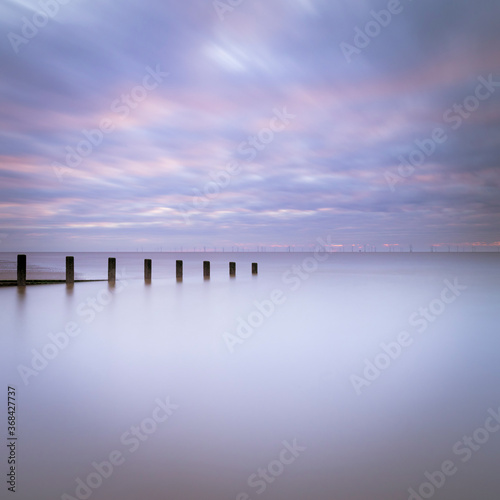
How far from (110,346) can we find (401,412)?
16.9ft

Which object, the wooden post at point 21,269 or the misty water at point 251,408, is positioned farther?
the wooden post at point 21,269

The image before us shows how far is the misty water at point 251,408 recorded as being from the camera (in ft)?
10.1

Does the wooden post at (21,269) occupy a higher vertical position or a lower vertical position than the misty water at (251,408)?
higher

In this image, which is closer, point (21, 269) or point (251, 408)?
point (251, 408)

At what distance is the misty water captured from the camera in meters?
3.09

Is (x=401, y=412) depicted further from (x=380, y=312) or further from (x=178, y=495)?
(x=380, y=312)

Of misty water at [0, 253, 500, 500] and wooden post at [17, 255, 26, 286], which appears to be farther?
wooden post at [17, 255, 26, 286]

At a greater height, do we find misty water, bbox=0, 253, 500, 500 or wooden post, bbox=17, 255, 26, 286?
wooden post, bbox=17, 255, 26, 286

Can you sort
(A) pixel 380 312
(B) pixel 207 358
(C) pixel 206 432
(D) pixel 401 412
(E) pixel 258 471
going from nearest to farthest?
(E) pixel 258 471, (C) pixel 206 432, (D) pixel 401 412, (B) pixel 207 358, (A) pixel 380 312

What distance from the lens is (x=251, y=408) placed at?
454 cm

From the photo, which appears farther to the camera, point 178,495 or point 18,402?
point 18,402

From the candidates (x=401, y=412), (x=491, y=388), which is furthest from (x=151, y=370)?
(x=491, y=388)

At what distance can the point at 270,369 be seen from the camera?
6.10 metres

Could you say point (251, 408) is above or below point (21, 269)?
below
